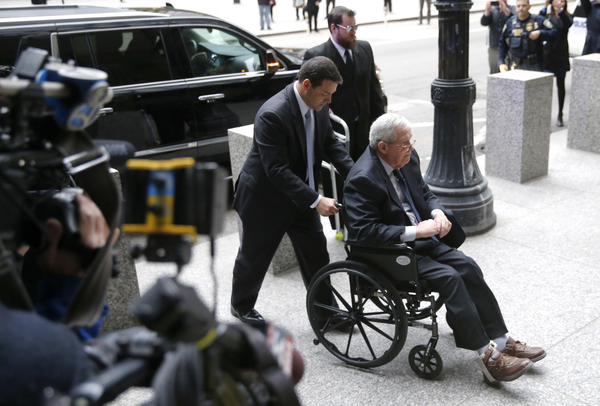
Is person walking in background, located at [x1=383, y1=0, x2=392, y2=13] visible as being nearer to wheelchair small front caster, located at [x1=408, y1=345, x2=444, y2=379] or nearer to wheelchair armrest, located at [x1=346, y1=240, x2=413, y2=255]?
wheelchair armrest, located at [x1=346, y1=240, x2=413, y2=255]

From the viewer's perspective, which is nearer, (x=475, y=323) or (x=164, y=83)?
(x=475, y=323)

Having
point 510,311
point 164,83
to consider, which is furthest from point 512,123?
point 164,83

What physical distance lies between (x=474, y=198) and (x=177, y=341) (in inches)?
188

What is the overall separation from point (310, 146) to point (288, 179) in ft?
1.20

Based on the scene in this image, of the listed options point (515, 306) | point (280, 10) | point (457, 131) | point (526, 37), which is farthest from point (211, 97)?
point (280, 10)

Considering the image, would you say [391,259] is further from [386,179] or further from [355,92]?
[355,92]

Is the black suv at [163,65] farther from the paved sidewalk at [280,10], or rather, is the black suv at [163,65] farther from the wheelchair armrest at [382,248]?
the paved sidewalk at [280,10]

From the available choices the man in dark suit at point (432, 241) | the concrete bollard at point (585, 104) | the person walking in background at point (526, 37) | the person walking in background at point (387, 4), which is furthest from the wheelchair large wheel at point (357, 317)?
the person walking in background at point (387, 4)

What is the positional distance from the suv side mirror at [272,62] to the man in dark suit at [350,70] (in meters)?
0.77

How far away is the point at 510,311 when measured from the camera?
177 inches

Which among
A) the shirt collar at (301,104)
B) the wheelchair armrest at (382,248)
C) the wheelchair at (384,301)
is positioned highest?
the shirt collar at (301,104)

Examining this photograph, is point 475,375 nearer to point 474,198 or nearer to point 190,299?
point 474,198

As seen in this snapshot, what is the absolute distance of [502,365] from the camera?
3602 mm

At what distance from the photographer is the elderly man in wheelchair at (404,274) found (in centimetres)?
365
